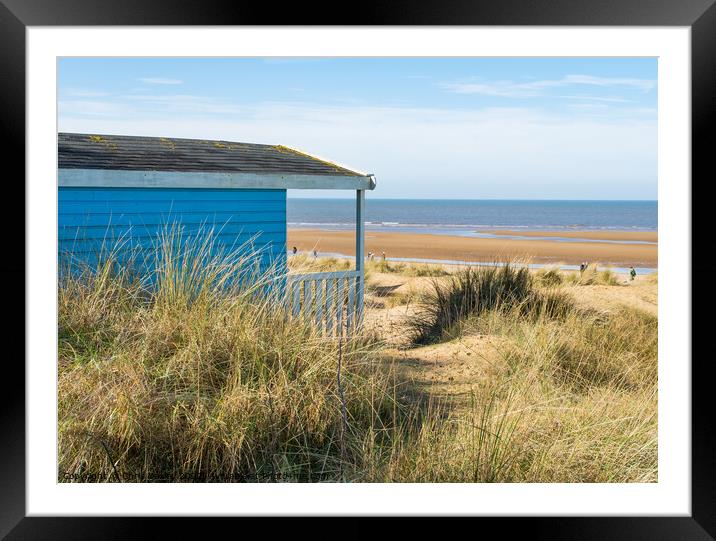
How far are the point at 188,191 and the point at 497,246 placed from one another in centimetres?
1983

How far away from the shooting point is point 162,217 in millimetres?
7184

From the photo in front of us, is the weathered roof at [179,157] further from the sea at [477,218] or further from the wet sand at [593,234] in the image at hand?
the wet sand at [593,234]

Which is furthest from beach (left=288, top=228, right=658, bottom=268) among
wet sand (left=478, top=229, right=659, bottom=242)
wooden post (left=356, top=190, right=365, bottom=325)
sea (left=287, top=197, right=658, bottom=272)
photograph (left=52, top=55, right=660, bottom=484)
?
wooden post (left=356, top=190, right=365, bottom=325)

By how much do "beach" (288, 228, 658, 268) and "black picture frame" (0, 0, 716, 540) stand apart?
1815 cm

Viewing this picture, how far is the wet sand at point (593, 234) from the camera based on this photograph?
29406 millimetres

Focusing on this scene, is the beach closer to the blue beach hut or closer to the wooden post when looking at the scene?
the wooden post

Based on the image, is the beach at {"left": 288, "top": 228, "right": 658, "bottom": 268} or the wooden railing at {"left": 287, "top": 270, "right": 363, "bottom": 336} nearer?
the wooden railing at {"left": 287, "top": 270, "right": 363, "bottom": 336}

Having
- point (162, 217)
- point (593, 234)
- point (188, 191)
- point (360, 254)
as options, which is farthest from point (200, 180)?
point (593, 234)

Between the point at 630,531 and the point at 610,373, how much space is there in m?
3.77

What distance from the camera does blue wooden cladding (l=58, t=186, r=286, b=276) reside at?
21.6 feet
